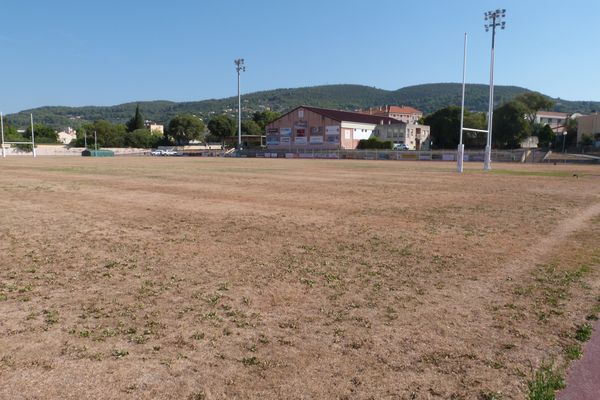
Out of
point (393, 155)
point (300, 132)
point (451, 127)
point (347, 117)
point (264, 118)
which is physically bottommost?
point (393, 155)

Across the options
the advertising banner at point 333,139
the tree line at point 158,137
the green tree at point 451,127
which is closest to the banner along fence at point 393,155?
the advertising banner at point 333,139

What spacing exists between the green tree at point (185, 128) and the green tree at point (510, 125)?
97.5 m

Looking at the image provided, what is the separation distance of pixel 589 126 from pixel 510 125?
66.6 ft

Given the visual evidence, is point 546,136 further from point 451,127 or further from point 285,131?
point 285,131

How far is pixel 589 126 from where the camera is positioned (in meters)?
93.9

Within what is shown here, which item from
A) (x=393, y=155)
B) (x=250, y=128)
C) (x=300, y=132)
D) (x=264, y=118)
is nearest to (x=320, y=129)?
(x=300, y=132)

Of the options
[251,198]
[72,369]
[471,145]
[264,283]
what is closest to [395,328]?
[264,283]

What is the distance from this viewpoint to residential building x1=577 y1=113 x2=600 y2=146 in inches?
3565

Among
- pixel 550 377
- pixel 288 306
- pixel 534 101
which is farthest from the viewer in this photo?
pixel 534 101

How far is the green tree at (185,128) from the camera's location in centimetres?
14750

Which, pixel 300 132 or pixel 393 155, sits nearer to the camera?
pixel 393 155

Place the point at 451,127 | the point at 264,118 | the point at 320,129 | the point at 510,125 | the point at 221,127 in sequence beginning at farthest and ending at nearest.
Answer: the point at 264,118 < the point at 221,127 < the point at 320,129 < the point at 451,127 < the point at 510,125

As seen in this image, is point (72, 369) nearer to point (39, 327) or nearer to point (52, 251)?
point (39, 327)

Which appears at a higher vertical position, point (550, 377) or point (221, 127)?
point (221, 127)
